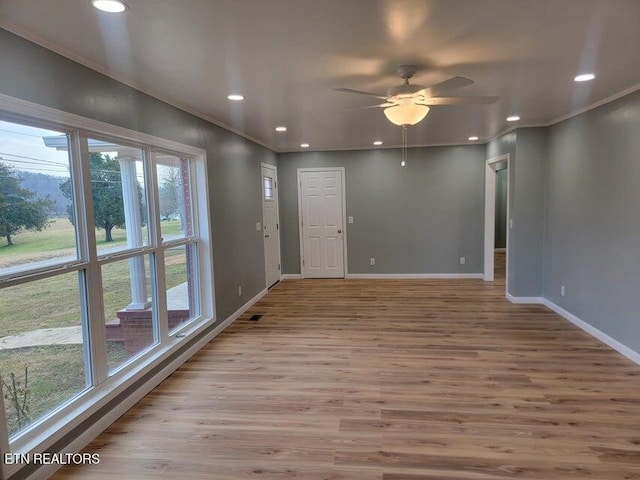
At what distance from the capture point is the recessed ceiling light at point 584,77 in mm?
2906

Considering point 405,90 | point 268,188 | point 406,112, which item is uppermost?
point 405,90

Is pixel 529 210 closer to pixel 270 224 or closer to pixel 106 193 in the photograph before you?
pixel 270 224

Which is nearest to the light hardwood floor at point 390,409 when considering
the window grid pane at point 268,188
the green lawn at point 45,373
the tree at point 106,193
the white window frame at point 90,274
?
the white window frame at point 90,274

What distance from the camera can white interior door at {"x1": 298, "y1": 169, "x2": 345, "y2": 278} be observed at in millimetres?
7062

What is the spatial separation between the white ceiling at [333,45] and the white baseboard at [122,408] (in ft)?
7.58

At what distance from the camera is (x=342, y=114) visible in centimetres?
408

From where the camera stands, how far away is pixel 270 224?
260 inches

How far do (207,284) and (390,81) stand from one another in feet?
→ 8.95

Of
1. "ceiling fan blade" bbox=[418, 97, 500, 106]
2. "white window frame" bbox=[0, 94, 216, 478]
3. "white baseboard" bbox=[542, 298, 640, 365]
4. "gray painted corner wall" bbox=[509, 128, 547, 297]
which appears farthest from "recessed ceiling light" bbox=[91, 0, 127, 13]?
"gray painted corner wall" bbox=[509, 128, 547, 297]

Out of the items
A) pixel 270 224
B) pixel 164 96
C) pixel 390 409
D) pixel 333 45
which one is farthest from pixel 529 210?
pixel 164 96

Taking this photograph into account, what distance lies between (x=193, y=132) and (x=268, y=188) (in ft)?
9.01

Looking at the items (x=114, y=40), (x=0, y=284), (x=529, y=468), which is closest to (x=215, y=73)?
(x=114, y=40)

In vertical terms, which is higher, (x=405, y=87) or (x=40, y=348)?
(x=405, y=87)

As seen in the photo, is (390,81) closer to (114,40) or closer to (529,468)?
(114,40)
